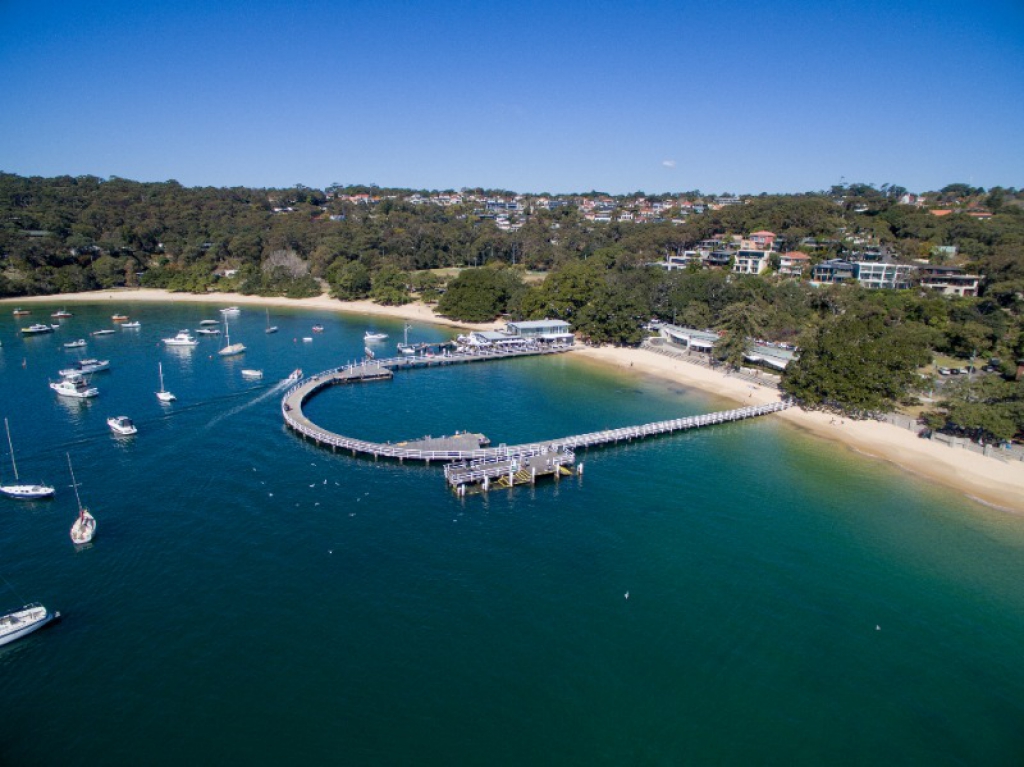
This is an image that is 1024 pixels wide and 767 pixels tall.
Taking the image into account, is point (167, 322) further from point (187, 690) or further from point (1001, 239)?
point (1001, 239)

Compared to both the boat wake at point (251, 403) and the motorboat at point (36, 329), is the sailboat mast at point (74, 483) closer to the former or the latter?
the boat wake at point (251, 403)

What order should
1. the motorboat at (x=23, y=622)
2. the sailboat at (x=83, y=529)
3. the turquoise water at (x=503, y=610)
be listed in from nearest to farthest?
the turquoise water at (x=503, y=610) → the motorboat at (x=23, y=622) → the sailboat at (x=83, y=529)

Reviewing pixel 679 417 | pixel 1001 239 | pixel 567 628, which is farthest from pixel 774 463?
pixel 1001 239

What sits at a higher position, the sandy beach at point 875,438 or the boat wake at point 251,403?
the boat wake at point 251,403

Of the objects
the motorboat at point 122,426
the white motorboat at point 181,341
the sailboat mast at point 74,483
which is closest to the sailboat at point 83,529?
the sailboat mast at point 74,483

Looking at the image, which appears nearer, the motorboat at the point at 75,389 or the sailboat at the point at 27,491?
the sailboat at the point at 27,491

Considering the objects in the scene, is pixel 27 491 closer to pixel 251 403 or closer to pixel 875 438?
pixel 251 403

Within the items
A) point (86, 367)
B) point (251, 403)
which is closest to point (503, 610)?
point (251, 403)
